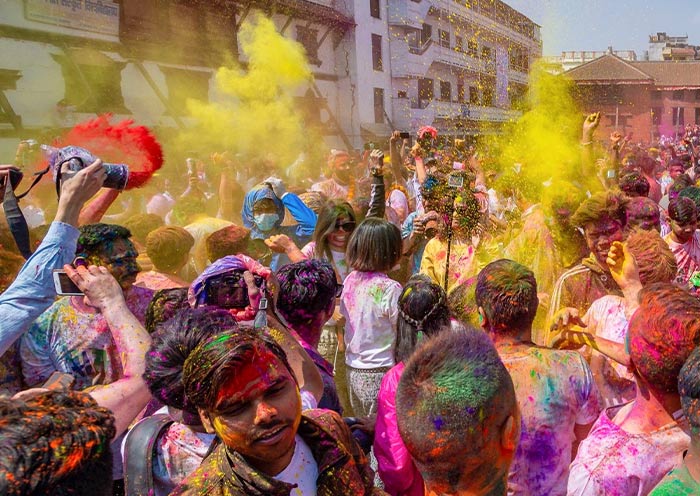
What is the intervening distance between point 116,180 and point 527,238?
9.72 ft

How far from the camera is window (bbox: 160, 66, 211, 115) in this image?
59.9 feet

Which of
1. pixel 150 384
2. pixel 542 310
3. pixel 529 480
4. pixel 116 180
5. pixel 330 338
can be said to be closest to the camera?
pixel 150 384

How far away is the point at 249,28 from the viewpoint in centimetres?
2088

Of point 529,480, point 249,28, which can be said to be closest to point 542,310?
point 529,480

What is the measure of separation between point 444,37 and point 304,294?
109 ft

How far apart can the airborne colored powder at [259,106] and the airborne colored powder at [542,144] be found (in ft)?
26.9

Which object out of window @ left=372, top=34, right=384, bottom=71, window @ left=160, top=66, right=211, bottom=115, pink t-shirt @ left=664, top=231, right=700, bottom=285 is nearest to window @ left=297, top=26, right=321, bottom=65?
window @ left=372, top=34, right=384, bottom=71

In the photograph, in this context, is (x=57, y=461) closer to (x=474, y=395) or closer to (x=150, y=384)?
(x=150, y=384)

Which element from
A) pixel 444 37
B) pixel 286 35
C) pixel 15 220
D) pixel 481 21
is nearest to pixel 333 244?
pixel 15 220

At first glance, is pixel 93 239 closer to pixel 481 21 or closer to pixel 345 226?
pixel 345 226

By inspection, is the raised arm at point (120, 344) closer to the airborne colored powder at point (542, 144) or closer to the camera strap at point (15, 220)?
the camera strap at point (15, 220)

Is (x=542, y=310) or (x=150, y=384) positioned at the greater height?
(x=150, y=384)

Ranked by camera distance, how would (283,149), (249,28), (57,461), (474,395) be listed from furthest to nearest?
(249,28)
(283,149)
(474,395)
(57,461)

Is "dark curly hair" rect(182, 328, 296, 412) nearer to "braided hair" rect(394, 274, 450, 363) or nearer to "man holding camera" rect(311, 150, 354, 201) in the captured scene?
"braided hair" rect(394, 274, 450, 363)
